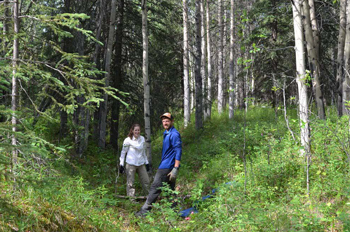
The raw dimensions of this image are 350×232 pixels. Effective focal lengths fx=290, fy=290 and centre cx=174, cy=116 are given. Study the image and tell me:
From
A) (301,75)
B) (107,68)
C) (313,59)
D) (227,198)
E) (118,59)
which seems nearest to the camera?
(227,198)

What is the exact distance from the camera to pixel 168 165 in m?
6.24

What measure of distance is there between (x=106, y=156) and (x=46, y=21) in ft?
20.6

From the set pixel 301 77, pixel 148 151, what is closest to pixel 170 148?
pixel 148 151

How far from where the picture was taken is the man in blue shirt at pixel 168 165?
19.9 ft

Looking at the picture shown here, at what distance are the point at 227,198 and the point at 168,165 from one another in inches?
60.9

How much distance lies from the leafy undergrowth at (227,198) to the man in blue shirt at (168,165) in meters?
0.33

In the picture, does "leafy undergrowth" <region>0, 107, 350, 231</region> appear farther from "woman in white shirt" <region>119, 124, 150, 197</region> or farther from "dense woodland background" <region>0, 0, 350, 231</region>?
"woman in white shirt" <region>119, 124, 150, 197</region>

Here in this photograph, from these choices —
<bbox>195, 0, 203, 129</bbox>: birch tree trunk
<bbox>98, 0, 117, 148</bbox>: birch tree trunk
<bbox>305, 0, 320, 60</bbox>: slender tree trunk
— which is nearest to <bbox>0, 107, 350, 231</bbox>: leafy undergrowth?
<bbox>98, 0, 117, 148</bbox>: birch tree trunk

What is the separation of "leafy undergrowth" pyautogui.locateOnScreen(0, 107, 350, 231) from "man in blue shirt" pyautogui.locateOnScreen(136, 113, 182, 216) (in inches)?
12.8

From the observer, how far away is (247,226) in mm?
4566

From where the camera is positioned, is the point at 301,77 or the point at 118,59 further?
the point at 118,59

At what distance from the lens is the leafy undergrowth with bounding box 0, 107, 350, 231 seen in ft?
13.9

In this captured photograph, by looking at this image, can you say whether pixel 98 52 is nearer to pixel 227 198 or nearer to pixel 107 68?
pixel 107 68

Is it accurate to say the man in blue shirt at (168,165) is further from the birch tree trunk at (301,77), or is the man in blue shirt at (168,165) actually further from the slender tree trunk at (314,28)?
the slender tree trunk at (314,28)
